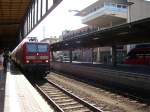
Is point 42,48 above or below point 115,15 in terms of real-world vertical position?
below

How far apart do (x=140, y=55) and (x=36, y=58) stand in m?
17.2

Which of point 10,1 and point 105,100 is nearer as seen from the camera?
point 105,100

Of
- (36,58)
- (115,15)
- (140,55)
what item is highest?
(115,15)

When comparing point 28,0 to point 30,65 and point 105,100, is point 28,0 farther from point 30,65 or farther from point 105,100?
point 105,100

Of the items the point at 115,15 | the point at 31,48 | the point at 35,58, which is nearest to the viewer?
the point at 35,58

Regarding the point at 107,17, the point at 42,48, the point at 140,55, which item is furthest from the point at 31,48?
the point at 107,17

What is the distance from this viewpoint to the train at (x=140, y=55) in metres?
36.2

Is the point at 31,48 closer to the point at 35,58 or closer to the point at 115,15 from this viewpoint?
the point at 35,58

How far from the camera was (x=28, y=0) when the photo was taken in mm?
21672

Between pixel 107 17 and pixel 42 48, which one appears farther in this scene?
pixel 107 17

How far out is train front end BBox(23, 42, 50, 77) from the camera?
25047 mm

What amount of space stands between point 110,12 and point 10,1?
46344 millimetres

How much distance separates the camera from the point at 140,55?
38.3 m

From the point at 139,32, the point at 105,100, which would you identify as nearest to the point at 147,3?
the point at 139,32
